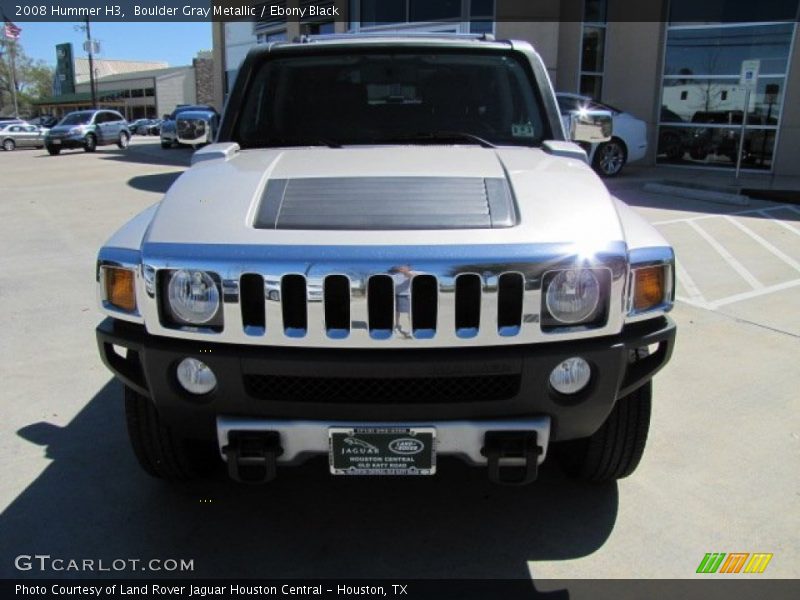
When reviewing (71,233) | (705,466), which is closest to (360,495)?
(705,466)

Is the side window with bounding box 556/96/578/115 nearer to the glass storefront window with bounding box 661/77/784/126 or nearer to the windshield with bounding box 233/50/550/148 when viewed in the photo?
the glass storefront window with bounding box 661/77/784/126

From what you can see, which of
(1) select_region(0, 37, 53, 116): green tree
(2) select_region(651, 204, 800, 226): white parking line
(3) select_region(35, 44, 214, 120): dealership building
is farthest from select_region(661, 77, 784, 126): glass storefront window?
(1) select_region(0, 37, 53, 116): green tree

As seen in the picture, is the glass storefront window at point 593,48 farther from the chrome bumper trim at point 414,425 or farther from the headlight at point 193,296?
the headlight at point 193,296

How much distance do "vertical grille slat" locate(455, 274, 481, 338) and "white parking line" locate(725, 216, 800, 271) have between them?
20.7ft

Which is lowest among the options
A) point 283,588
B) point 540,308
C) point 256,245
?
point 283,588

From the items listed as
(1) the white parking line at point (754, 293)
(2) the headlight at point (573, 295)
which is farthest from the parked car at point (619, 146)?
(2) the headlight at point (573, 295)

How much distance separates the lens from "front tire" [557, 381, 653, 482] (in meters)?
2.72

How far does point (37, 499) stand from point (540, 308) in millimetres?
2322

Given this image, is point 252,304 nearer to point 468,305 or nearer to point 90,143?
point 468,305

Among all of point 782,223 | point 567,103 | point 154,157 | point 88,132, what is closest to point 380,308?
point 782,223

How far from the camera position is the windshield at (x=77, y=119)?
89.7 feet

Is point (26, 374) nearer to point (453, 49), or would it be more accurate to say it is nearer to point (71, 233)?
point (453, 49)

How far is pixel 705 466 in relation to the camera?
3264 mm

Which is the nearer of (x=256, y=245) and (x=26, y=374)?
(x=256, y=245)
